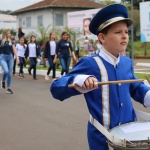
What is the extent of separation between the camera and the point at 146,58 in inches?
1106

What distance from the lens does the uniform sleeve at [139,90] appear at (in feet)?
9.29

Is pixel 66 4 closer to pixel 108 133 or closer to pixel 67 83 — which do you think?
pixel 67 83

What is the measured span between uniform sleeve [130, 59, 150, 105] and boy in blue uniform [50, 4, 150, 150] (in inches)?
4.7

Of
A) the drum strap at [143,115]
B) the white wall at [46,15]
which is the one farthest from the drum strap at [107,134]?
the white wall at [46,15]

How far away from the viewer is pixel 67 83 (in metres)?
2.54

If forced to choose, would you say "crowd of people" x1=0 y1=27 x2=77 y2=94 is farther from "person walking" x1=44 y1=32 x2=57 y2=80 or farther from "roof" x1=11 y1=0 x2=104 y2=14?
"roof" x1=11 y1=0 x2=104 y2=14

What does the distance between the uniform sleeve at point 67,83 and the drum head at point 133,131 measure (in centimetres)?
35

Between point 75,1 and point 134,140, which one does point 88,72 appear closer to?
point 134,140

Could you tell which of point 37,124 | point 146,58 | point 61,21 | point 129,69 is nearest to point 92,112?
point 129,69

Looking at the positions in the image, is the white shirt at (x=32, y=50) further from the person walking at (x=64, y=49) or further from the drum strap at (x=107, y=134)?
the drum strap at (x=107, y=134)

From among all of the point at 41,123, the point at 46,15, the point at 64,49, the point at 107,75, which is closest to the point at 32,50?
the point at 64,49

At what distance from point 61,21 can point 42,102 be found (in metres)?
37.2

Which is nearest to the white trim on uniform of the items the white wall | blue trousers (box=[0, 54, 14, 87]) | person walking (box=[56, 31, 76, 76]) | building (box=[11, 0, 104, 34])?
blue trousers (box=[0, 54, 14, 87])

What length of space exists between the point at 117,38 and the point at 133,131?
62 centimetres
